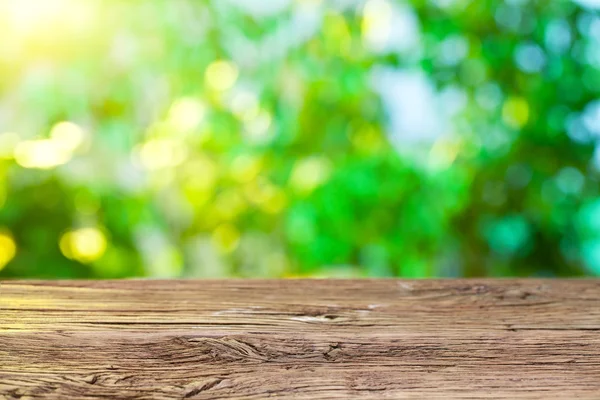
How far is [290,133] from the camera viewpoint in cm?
240

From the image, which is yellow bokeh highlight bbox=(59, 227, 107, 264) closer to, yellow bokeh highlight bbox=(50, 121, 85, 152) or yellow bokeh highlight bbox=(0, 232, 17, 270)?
yellow bokeh highlight bbox=(0, 232, 17, 270)

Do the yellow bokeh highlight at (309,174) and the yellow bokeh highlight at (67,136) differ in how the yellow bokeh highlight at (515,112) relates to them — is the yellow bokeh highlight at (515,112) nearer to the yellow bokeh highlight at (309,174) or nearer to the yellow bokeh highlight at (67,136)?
the yellow bokeh highlight at (309,174)

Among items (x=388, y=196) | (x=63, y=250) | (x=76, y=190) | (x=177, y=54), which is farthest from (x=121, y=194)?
(x=388, y=196)

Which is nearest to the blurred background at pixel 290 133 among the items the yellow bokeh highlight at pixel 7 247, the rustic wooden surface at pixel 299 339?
the yellow bokeh highlight at pixel 7 247

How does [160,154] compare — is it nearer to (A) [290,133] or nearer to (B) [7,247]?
(A) [290,133]

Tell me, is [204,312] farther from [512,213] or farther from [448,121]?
[512,213]

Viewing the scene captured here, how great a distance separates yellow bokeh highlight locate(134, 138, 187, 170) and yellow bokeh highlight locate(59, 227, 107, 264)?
0.30 meters

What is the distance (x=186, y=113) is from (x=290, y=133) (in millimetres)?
372

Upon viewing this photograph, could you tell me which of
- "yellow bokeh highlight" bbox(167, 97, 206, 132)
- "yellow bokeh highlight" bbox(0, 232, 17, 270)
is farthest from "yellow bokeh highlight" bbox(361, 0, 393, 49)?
"yellow bokeh highlight" bbox(0, 232, 17, 270)

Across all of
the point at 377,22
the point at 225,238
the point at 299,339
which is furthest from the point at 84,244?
the point at 299,339

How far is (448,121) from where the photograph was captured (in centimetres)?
241

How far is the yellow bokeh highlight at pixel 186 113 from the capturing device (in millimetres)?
2414

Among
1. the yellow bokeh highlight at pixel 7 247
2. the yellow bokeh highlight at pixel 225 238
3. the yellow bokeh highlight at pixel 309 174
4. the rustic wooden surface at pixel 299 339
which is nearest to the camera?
the rustic wooden surface at pixel 299 339

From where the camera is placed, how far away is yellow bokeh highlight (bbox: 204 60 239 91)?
2.45m
